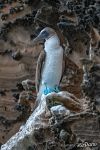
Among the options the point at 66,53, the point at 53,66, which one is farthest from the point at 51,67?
the point at 66,53

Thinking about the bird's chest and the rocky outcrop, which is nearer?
the rocky outcrop

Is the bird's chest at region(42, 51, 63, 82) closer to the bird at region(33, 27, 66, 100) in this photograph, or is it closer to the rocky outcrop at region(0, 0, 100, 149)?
the bird at region(33, 27, 66, 100)

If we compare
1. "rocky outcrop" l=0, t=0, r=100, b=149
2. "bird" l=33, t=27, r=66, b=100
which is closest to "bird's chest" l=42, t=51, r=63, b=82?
"bird" l=33, t=27, r=66, b=100

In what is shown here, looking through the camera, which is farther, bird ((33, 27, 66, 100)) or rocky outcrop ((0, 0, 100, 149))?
bird ((33, 27, 66, 100))

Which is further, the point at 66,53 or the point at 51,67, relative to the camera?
the point at 66,53

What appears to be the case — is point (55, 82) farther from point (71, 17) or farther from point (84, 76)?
point (71, 17)

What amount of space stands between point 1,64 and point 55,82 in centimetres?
205

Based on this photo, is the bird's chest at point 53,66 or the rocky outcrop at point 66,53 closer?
the rocky outcrop at point 66,53

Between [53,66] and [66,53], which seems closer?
[53,66]

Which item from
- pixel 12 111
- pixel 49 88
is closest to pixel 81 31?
pixel 49 88

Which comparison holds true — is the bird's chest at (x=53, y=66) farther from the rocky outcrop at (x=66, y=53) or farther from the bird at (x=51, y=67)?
the rocky outcrop at (x=66, y=53)

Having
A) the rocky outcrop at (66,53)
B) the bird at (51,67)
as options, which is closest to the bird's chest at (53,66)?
the bird at (51,67)

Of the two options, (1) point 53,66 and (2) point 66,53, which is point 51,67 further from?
(2) point 66,53

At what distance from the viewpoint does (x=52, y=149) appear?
25.2ft
